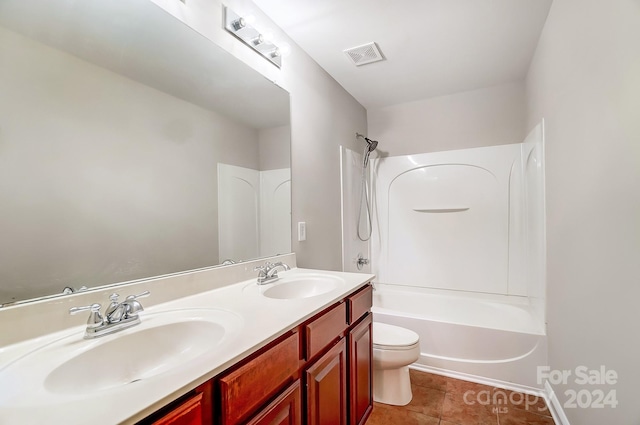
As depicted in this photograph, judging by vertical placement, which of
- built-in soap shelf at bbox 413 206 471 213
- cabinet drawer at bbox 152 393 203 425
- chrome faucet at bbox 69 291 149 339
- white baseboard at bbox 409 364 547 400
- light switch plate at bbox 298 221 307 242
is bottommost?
white baseboard at bbox 409 364 547 400

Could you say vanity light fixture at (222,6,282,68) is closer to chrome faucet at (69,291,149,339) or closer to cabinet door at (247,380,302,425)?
chrome faucet at (69,291,149,339)

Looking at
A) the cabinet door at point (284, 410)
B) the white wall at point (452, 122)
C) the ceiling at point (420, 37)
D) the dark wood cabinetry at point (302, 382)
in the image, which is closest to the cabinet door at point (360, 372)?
the dark wood cabinetry at point (302, 382)

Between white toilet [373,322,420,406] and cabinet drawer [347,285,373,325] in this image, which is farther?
white toilet [373,322,420,406]

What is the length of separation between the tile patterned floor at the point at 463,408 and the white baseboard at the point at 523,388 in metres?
0.04

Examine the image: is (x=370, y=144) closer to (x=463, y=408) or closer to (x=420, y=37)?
(x=420, y=37)

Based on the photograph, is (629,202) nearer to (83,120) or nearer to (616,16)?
(616,16)

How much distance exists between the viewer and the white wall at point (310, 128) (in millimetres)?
1533

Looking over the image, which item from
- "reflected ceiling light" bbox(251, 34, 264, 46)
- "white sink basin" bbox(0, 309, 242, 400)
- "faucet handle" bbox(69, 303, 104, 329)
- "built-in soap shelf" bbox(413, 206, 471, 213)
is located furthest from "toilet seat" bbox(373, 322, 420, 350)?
"reflected ceiling light" bbox(251, 34, 264, 46)

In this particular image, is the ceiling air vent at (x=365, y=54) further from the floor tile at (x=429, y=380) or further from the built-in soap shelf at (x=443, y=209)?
the floor tile at (x=429, y=380)

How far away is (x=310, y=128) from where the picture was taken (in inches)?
83.0

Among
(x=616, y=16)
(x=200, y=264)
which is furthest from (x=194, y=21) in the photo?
(x=616, y=16)

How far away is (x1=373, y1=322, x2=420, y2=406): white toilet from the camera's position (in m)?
1.81

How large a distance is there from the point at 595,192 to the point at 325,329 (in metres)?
1.23

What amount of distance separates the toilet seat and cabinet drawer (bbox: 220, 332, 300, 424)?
1.02 metres
